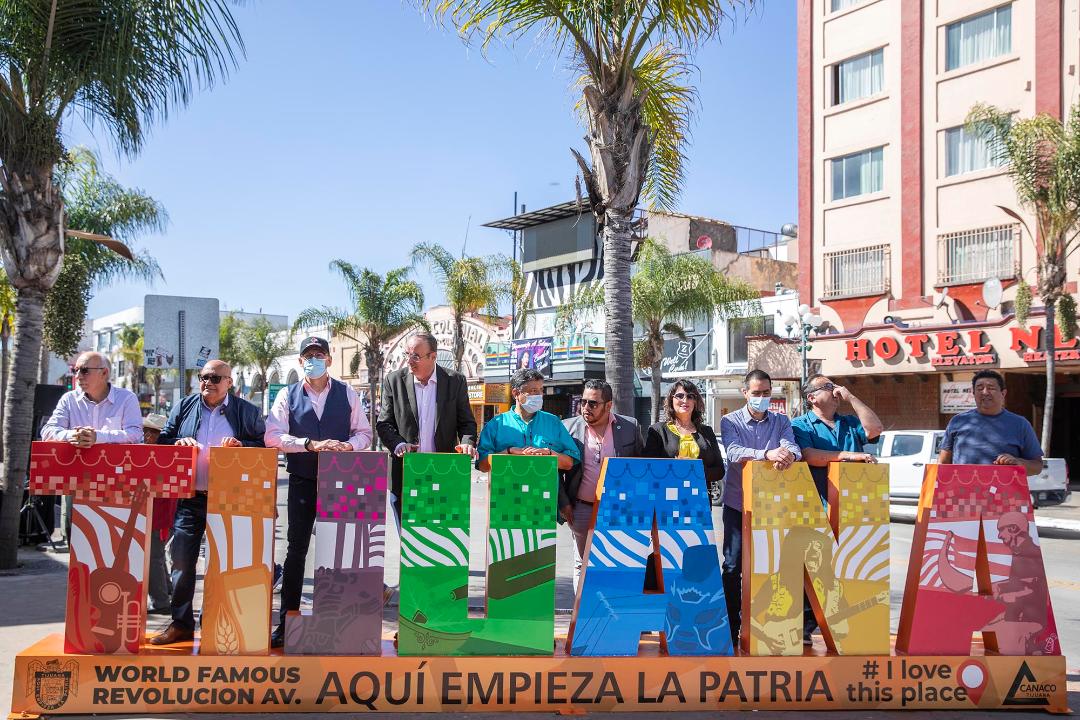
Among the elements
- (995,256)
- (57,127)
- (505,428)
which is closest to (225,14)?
(57,127)

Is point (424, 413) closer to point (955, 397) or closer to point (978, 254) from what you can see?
point (955, 397)

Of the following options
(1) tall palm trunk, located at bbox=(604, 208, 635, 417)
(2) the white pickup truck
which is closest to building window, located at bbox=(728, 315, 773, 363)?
(2) the white pickup truck

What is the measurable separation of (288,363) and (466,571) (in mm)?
57079

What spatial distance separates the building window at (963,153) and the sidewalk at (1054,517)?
8.91 metres

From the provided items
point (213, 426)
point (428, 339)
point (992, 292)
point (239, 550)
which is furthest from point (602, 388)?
point (992, 292)

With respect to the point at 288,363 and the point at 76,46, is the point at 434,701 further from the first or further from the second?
the point at 288,363

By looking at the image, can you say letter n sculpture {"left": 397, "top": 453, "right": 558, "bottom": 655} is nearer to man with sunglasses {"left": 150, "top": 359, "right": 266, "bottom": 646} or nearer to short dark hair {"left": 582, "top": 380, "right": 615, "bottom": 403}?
short dark hair {"left": 582, "top": 380, "right": 615, "bottom": 403}

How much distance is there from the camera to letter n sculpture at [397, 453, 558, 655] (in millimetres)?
4941

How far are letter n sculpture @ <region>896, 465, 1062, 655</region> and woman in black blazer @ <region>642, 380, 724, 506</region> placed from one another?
1.29 meters

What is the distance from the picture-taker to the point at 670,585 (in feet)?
16.8

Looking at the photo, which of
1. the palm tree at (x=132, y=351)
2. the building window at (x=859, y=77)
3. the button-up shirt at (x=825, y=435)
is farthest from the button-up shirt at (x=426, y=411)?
the palm tree at (x=132, y=351)

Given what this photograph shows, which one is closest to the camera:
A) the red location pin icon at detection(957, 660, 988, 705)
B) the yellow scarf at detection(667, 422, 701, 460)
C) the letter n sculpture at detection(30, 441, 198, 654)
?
the letter n sculpture at detection(30, 441, 198, 654)

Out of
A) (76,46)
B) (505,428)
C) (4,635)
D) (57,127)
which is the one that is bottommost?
(4,635)

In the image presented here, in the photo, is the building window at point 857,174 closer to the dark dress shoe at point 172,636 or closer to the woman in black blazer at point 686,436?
the woman in black blazer at point 686,436
